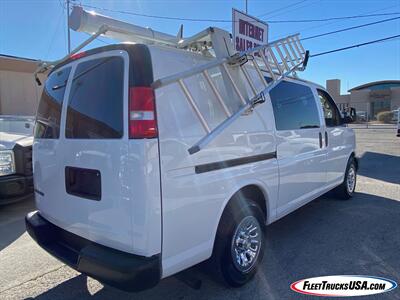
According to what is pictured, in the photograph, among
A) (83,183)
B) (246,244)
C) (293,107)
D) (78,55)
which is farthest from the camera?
(293,107)

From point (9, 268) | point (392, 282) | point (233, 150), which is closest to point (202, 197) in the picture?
point (233, 150)

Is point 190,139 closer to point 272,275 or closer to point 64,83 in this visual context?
point 64,83

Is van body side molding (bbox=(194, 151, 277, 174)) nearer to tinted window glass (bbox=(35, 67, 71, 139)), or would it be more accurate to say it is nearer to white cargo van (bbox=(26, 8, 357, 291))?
white cargo van (bbox=(26, 8, 357, 291))

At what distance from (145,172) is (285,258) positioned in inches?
89.8

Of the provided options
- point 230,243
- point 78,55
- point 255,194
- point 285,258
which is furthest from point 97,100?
point 285,258

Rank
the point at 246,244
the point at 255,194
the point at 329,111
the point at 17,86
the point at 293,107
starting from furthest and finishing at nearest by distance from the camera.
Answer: the point at 17,86 < the point at 329,111 < the point at 293,107 < the point at 255,194 < the point at 246,244

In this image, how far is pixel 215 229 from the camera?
2756 millimetres

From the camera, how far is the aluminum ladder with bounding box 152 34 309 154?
8.10ft

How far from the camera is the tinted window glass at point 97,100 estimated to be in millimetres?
2338

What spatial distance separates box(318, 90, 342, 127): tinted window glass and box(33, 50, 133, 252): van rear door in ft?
11.8

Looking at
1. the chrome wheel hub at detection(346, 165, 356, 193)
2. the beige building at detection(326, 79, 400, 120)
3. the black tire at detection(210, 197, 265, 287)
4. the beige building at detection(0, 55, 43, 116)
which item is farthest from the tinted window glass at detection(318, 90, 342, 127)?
the beige building at detection(326, 79, 400, 120)

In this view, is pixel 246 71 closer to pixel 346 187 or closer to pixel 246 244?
pixel 246 244

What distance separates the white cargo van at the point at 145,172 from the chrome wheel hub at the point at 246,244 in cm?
1

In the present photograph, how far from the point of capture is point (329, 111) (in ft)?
17.2
